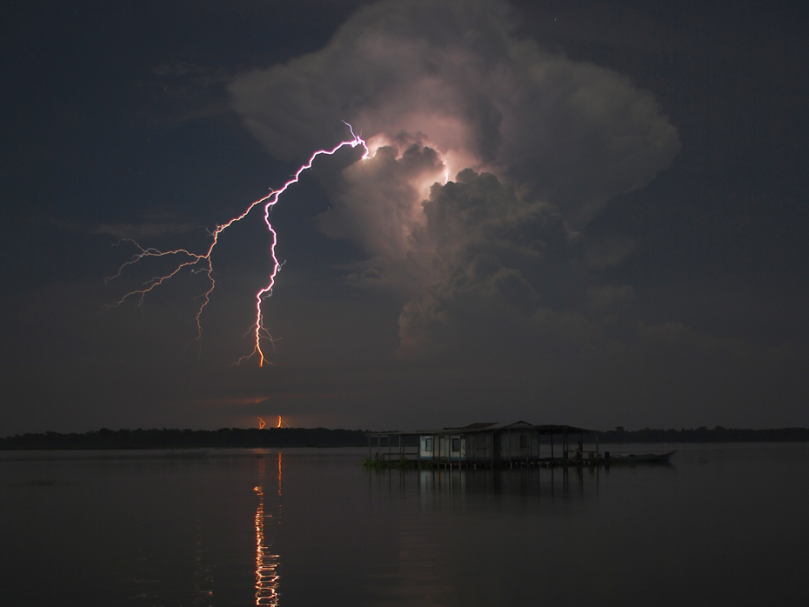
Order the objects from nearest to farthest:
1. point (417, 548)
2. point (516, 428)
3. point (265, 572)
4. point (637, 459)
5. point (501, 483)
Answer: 1. point (265, 572)
2. point (417, 548)
3. point (501, 483)
4. point (516, 428)
5. point (637, 459)

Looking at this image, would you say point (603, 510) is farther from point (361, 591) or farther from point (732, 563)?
point (361, 591)

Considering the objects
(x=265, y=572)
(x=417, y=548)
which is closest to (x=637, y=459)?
(x=417, y=548)

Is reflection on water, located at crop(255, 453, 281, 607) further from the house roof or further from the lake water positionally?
the house roof

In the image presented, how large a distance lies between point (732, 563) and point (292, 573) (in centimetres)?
1092

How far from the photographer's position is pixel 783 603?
47.8ft

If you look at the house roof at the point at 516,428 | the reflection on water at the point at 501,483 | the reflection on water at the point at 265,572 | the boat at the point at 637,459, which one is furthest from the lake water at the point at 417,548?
the boat at the point at 637,459

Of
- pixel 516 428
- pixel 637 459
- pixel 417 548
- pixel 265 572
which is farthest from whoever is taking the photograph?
pixel 637 459

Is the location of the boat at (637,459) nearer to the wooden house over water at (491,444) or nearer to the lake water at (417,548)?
the wooden house over water at (491,444)

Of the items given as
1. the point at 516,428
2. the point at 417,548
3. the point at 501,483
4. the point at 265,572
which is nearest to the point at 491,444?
the point at 516,428

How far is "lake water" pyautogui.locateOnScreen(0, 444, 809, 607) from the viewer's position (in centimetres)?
1543

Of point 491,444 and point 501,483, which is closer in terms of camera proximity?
point 501,483

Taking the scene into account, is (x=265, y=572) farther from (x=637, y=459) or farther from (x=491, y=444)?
(x=637, y=459)

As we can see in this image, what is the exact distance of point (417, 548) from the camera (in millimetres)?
20453

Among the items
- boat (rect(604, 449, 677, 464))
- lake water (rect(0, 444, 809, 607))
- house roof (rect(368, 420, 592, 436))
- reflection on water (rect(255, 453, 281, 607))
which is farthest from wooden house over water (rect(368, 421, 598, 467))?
reflection on water (rect(255, 453, 281, 607))
